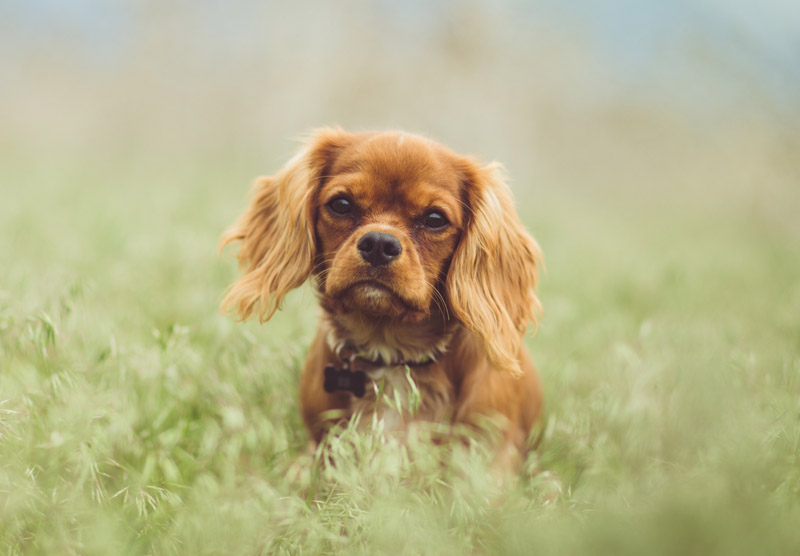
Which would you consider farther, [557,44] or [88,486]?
[557,44]

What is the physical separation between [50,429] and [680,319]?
3.53 meters

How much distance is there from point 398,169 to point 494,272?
57 cm

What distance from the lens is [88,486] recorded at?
2.02 m

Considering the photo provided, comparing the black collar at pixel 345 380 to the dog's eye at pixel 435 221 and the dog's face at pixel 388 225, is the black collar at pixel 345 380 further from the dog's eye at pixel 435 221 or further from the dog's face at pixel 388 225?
the dog's eye at pixel 435 221

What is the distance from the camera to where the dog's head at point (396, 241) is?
2.30 m

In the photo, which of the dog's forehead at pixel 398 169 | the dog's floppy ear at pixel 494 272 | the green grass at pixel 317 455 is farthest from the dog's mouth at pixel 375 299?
the green grass at pixel 317 455

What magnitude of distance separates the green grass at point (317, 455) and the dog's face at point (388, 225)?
510 millimetres

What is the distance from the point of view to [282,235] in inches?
104

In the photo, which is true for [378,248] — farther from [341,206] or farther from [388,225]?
[341,206]

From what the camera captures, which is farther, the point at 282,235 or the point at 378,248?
the point at 282,235

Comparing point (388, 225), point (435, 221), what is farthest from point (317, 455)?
point (435, 221)

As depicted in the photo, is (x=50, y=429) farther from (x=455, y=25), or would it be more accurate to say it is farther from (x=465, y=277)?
(x=455, y=25)

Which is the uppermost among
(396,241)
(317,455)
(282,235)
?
(396,241)

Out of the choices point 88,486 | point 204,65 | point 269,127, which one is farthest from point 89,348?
point 204,65
